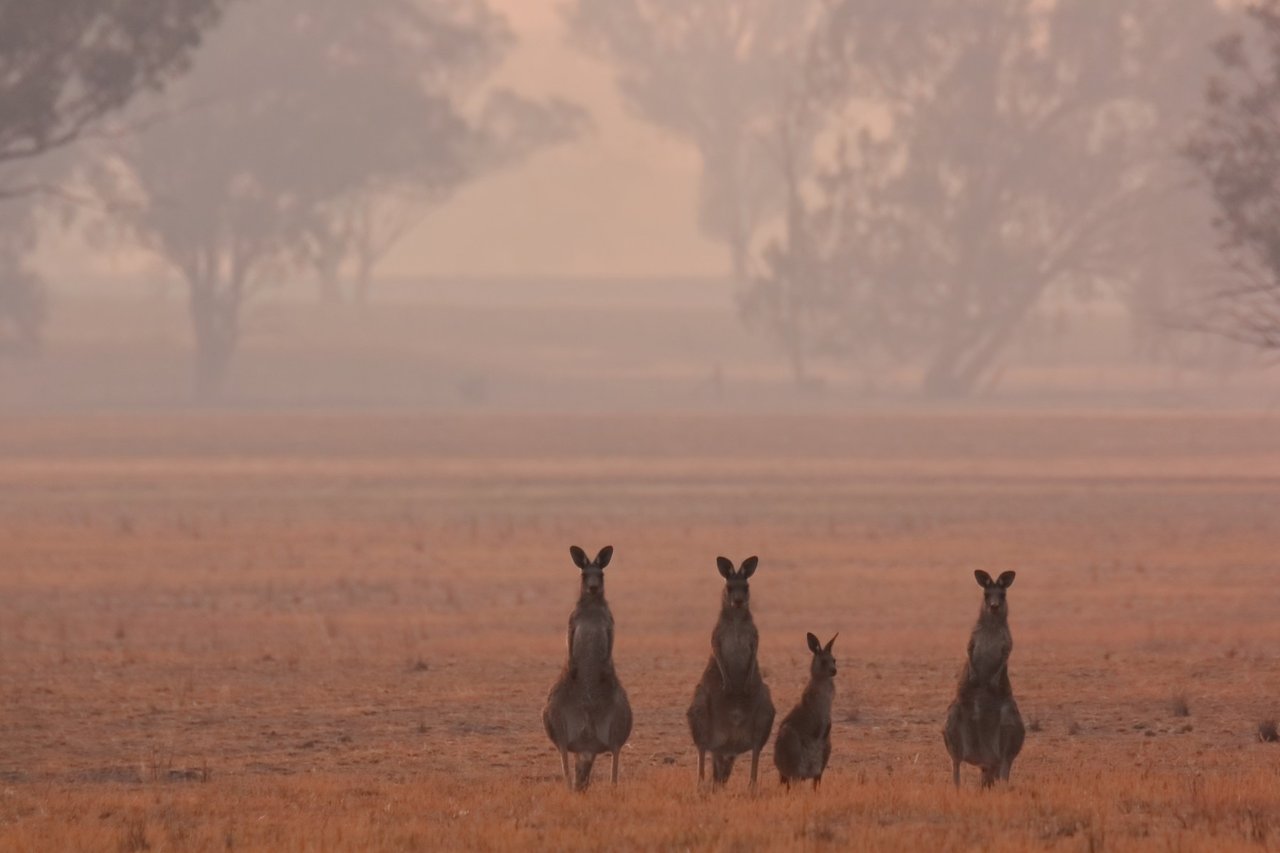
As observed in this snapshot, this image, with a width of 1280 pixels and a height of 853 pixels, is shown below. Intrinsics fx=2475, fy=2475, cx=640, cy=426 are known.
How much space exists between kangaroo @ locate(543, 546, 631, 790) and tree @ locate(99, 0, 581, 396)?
6874cm

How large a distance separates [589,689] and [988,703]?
2050mm

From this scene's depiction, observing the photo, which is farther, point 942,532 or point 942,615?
point 942,532

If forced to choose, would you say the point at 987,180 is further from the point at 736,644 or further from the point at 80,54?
the point at 736,644

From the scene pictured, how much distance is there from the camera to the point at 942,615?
2712 centimetres

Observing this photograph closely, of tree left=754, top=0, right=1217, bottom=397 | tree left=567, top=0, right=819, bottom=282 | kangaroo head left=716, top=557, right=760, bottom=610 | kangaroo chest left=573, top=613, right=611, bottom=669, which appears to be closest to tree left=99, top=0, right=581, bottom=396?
tree left=754, top=0, right=1217, bottom=397

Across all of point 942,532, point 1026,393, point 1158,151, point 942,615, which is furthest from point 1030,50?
point 942,615

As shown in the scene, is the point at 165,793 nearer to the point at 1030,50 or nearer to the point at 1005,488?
the point at 1005,488

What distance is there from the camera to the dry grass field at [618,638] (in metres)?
12.3

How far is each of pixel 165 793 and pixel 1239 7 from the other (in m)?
71.9

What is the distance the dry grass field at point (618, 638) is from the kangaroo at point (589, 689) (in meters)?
0.32

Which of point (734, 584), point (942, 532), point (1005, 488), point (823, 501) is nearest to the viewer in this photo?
point (734, 584)

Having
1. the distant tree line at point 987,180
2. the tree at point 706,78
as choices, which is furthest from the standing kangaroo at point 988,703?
the tree at point 706,78

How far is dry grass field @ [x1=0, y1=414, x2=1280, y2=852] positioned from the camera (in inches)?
486

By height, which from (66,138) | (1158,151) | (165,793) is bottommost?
(165,793)
